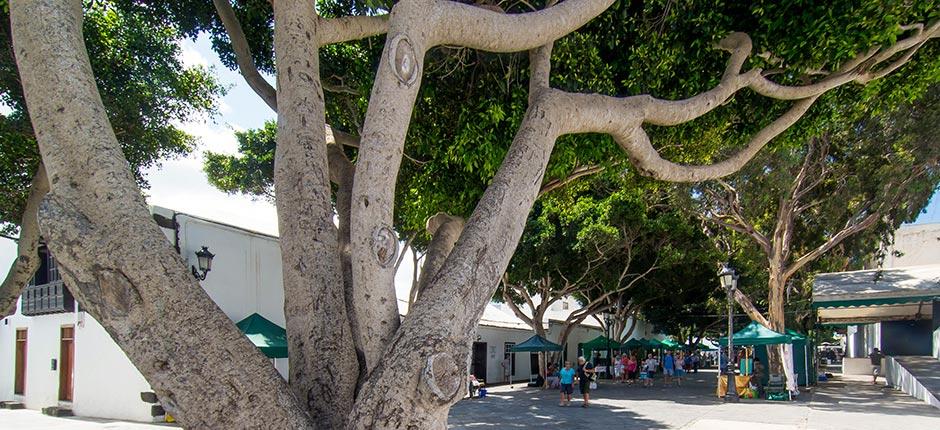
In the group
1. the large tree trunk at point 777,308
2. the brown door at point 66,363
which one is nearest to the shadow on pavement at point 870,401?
the large tree trunk at point 777,308

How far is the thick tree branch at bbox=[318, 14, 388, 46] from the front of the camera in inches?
198

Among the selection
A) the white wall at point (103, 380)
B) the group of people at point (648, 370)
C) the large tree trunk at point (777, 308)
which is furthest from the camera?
the group of people at point (648, 370)

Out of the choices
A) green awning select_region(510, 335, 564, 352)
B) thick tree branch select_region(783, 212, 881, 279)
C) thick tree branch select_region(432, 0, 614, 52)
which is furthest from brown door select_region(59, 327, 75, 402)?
thick tree branch select_region(783, 212, 881, 279)

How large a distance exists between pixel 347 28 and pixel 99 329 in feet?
37.1

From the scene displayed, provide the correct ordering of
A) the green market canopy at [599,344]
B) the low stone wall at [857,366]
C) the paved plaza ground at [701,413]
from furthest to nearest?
the low stone wall at [857,366], the green market canopy at [599,344], the paved plaza ground at [701,413]

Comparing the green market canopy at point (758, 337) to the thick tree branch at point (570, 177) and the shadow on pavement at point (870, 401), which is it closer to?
the shadow on pavement at point (870, 401)

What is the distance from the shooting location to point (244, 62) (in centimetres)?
652

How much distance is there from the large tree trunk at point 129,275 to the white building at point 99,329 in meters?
10.0

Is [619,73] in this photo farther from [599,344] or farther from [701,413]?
[599,344]

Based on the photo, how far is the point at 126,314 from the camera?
2.76 meters

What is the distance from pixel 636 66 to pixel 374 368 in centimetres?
544

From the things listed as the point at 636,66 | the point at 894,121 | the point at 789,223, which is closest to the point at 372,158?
the point at 636,66

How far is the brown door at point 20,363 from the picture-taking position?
16.7 metres

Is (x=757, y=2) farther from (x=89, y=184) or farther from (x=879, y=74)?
(x=89, y=184)
